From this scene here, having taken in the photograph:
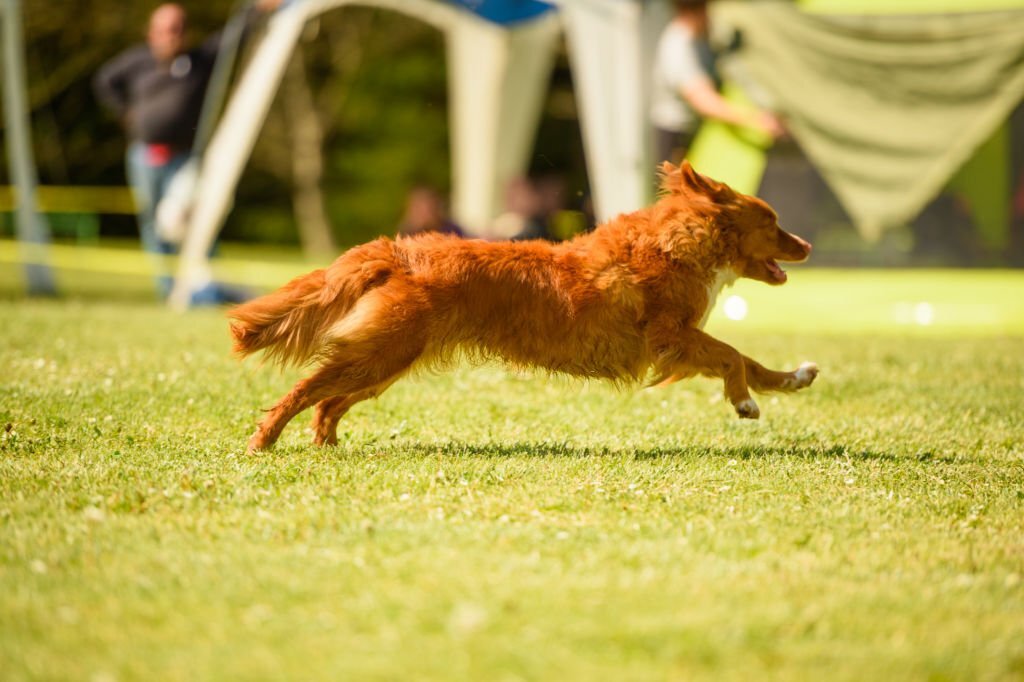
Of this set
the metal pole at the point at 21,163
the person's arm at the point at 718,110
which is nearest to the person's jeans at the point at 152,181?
the metal pole at the point at 21,163

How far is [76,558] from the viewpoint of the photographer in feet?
13.2

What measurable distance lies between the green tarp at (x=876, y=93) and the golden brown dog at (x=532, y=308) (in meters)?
5.67

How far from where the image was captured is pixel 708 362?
592 centimetres

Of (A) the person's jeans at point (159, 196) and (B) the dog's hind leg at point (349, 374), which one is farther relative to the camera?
(A) the person's jeans at point (159, 196)

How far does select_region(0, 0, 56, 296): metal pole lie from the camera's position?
14766 mm

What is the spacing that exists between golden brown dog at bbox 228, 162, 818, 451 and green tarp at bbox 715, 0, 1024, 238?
5.67m

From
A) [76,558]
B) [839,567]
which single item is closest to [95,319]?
[76,558]

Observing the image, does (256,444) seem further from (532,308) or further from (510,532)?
(510,532)

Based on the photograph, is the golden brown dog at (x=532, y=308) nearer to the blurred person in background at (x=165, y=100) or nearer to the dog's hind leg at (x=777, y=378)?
the dog's hind leg at (x=777, y=378)

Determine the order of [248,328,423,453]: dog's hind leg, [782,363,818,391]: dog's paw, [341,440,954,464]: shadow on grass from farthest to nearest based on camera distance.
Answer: [782,363,818,391]: dog's paw → [341,440,954,464]: shadow on grass → [248,328,423,453]: dog's hind leg

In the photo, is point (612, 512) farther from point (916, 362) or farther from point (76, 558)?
point (916, 362)

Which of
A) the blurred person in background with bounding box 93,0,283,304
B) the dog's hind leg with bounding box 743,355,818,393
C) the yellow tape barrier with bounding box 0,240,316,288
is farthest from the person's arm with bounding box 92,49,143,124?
the dog's hind leg with bounding box 743,355,818,393

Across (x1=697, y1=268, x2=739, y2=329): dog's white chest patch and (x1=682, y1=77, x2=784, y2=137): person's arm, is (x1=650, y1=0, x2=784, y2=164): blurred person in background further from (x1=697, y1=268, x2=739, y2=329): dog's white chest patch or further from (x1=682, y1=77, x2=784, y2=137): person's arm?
(x1=697, y1=268, x2=739, y2=329): dog's white chest patch

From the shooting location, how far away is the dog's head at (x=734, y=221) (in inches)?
241
